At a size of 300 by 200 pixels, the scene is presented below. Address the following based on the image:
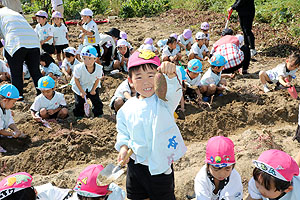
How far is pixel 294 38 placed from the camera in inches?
329

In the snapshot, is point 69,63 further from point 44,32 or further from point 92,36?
point 44,32

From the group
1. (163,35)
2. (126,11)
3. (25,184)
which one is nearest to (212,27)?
(163,35)

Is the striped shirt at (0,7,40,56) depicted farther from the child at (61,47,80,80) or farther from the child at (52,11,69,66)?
the child at (52,11,69,66)

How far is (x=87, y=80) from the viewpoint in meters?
5.03

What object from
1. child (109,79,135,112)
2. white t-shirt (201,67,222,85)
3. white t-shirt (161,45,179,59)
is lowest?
white t-shirt (161,45,179,59)

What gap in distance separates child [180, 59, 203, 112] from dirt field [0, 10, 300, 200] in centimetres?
30

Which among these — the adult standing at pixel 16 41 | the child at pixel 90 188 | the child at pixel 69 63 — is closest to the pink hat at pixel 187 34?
the child at pixel 69 63

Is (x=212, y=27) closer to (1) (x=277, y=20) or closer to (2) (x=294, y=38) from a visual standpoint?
(1) (x=277, y=20)

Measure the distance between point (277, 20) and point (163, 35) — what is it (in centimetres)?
368

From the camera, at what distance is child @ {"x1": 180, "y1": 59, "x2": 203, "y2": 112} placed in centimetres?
517

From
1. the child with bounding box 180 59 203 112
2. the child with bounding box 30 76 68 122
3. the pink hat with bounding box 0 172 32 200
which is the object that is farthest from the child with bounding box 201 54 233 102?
the pink hat with bounding box 0 172 32 200

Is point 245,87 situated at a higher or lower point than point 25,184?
lower

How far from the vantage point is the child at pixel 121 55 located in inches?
285

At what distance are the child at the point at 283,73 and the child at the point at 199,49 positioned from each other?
199 cm
